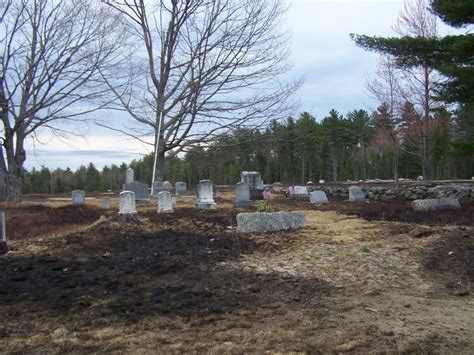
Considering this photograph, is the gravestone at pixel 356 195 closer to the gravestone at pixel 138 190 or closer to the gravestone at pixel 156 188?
the gravestone at pixel 138 190

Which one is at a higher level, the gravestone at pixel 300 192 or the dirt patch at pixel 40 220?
the gravestone at pixel 300 192

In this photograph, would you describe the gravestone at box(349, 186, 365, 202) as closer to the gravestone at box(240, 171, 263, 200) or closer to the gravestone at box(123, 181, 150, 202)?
the gravestone at box(240, 171, 263, 200)

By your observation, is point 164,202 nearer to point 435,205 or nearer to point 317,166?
point 435,205

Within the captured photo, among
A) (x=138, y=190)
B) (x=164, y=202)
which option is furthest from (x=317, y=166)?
(x=164, y=202)

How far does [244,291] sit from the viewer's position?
5.09 metres

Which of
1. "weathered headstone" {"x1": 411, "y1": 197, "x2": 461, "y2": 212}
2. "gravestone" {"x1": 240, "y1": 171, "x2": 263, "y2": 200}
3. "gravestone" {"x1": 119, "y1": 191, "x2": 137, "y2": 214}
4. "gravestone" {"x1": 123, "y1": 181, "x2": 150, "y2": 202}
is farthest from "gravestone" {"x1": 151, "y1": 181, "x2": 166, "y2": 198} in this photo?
"weathered headstone" {"x1": 411, "y1": 197, "x2": 461, "y2": 212}

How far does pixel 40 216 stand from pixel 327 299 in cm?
1196

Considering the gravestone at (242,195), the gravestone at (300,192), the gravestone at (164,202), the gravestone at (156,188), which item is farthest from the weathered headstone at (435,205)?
the gravestone at (156,188)

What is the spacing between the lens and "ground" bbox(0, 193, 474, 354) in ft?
12.1

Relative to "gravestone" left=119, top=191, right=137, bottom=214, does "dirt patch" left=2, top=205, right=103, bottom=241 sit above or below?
below

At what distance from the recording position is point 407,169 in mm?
61031

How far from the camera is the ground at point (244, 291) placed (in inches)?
146

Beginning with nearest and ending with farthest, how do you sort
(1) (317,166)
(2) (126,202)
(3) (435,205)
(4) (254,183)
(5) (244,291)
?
(5) (244,291)
(2) (126,202)
(3) (435,205)
(4) (254,183)
(1) (317,166)

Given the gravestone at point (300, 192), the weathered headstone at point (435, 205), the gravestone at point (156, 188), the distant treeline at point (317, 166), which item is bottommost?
the weathered headstone at point (435, 205)
